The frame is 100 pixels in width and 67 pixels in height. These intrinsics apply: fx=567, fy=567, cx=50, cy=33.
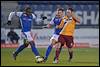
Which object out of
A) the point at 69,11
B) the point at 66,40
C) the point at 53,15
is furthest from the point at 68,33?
the point at 53,15

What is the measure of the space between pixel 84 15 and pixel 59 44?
2031 cm

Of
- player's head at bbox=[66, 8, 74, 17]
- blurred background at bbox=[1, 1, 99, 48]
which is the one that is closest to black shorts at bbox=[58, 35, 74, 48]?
player's head at bbox=[66, 8, 74, 17]

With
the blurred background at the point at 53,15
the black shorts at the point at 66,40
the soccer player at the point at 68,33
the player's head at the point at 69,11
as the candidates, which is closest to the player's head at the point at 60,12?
the player's head at the point at 69,11

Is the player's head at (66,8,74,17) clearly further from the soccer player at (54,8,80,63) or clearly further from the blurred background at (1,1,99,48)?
the blurred background at (1,1,99,48)

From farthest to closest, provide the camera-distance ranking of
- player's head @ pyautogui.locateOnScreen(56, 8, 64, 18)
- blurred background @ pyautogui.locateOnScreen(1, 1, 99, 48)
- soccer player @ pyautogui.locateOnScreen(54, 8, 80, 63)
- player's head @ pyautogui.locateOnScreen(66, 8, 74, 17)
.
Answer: blurred background @ pyautogui.locateOnScreen(1, 1, 99, 48)
soccer player @ pyautogui.locateOnScreen(54, 8, 80, 63)
player's head @ pyautogui.locateOnScreen(66, 8, 74, 17)
player's head @ pyautogui.locateOnScreen(56, 8, 64, 18)

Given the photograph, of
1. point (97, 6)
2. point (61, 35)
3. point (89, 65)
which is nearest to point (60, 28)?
point (61, 35)

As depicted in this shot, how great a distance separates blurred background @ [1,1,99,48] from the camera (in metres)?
33.5

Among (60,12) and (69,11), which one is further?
(69,11)

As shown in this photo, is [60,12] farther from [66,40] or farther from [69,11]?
[66,40]

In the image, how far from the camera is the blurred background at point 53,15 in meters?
33.5

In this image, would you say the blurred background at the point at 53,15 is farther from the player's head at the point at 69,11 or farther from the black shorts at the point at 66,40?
the player's head at the point at 69,11

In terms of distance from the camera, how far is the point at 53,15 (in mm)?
37875

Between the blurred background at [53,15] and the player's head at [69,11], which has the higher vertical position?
the player's head at [69,11]

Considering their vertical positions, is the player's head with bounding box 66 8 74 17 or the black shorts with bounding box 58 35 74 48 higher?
the player's head with bounding box 66 8 74 17
